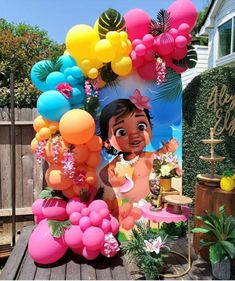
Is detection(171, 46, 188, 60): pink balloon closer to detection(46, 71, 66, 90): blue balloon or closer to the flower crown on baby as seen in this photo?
the flower crown on baby

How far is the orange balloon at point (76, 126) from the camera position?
270 centimetres

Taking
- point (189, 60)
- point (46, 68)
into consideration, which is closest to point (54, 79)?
point (46, 68)

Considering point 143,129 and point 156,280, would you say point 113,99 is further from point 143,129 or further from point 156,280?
point 156,280

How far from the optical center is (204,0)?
16688 millimetres

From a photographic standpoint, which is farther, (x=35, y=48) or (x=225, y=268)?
(x=35, y=48)

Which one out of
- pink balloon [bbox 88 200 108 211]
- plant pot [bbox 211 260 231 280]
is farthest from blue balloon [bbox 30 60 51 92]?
plant pot [bbox 211 260 231 280]

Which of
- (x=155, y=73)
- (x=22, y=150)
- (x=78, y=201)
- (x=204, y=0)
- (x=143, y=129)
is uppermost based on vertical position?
(x=204, y=0)

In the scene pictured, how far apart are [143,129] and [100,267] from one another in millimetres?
1605

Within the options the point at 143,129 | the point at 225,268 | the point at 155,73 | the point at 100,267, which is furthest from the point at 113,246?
the point at 155,73

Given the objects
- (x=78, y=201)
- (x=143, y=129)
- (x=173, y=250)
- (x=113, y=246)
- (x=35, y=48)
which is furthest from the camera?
(x=35, y=48)

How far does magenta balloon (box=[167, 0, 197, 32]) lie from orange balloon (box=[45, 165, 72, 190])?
6.49ft

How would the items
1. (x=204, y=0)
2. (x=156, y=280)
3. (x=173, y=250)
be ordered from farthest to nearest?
(x=204, y=0) → (x=173, y=250) → (x=156, y=280)

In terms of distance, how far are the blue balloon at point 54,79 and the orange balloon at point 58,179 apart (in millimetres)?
841

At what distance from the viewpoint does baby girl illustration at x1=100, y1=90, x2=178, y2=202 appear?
11.2ft
